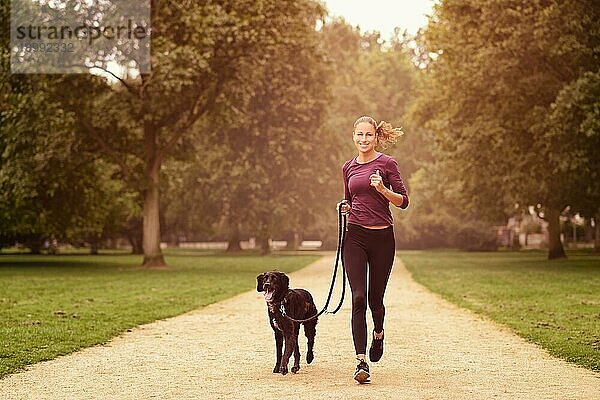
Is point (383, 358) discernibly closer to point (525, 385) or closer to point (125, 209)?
point (525, 385)

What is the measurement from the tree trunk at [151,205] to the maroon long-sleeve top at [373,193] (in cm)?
2792

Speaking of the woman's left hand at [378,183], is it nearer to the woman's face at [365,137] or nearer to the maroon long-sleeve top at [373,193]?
the maroon long-sleeve top at [373,193]

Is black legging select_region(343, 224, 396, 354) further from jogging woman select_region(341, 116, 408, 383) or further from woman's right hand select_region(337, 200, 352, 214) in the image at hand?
woman's right hand select_region(337, 200, 352, 214)

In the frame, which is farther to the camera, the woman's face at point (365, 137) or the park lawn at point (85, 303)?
the park lawn at point (85, 303)

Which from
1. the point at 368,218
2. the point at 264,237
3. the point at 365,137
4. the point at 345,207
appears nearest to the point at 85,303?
the point at 345,207

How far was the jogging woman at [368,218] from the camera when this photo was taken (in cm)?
851

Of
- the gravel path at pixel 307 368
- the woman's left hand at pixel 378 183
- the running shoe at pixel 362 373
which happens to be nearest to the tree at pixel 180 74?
the gravel path at pixel 307 368

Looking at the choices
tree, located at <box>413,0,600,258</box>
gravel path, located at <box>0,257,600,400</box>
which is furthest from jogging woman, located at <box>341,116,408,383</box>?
tree, located at <box>413,0,600,258</box>

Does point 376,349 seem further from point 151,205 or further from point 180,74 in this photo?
point 151,205

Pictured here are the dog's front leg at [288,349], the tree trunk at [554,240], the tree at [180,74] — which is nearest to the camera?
the dog's front leg at [288,349]

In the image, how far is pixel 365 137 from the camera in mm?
8555

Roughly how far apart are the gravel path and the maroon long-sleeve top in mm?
1471

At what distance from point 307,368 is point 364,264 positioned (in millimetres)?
1481

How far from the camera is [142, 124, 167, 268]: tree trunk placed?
36.3m
